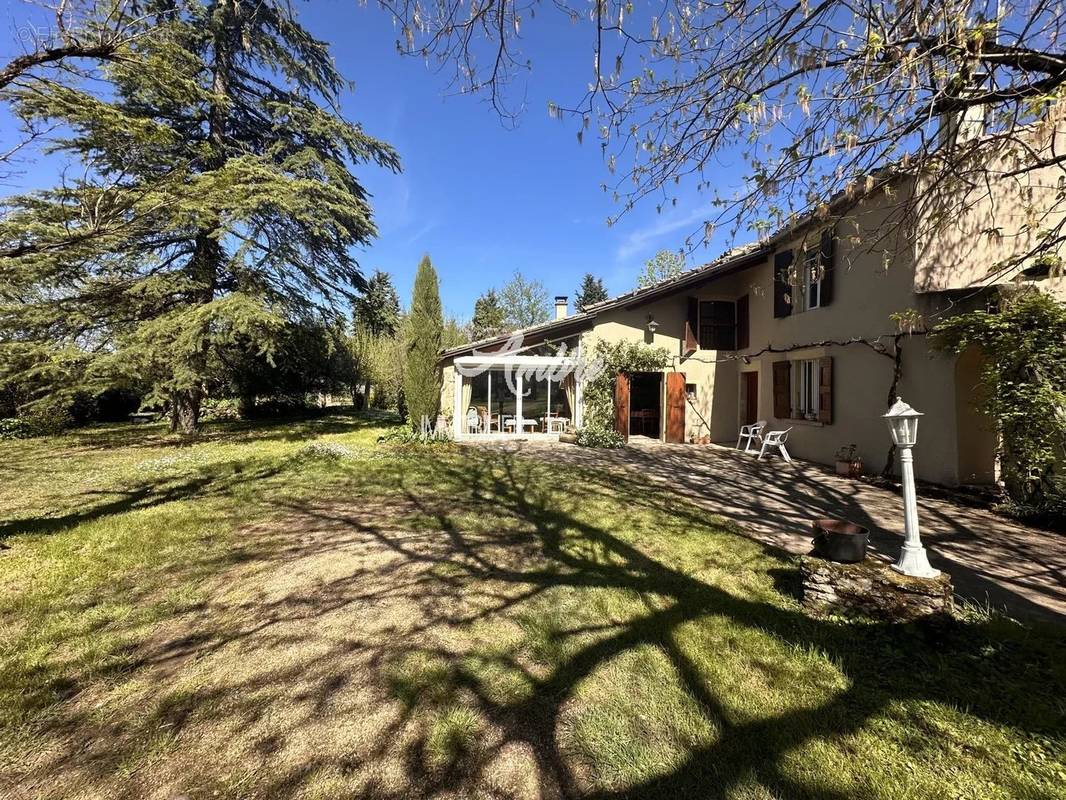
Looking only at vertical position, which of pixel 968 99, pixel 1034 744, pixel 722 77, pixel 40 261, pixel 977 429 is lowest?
pixel 1034 744

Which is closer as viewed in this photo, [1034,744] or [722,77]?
[1034,744]

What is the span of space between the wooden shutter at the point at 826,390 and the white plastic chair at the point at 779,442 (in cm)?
98

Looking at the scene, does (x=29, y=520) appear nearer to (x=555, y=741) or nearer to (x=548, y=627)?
(x=548, y=627)

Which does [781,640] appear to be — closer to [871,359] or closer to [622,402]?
[871,359]

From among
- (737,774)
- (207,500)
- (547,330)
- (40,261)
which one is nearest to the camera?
(737,774)

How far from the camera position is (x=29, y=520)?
20.8 feet

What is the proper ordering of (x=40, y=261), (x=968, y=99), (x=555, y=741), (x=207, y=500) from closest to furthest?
(x=555, y=741), (x=968, y=99), (x=207, y=500), (x=40, y=261)

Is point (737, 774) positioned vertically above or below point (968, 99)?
below

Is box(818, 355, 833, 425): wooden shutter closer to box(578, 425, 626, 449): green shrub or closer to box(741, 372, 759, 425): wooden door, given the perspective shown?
box(741, 372, 759, 425): wooden door

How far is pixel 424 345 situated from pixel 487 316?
27.6 m

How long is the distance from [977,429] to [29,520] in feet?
50.4

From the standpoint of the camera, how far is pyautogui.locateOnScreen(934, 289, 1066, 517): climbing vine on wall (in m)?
6.20

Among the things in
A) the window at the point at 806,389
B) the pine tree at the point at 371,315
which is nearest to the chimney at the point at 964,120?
the window at the point at 806,389

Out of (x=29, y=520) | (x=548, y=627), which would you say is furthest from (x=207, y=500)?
(x=548, y=627)
